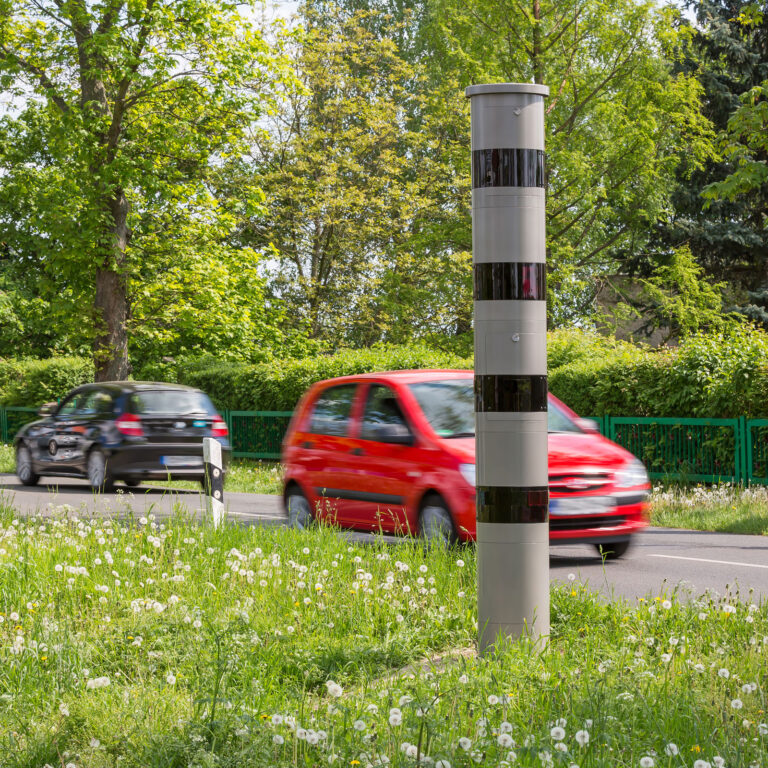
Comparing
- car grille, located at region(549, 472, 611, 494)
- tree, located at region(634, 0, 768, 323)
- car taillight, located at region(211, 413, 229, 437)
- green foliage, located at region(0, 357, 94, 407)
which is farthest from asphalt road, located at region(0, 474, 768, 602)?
tree, located at region(634, 0, 768, 323)

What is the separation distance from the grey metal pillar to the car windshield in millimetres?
4613

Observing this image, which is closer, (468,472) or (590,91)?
(468,472)

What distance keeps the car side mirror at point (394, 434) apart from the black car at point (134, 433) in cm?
751

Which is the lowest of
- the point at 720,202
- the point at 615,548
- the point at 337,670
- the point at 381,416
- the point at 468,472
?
the point at 615,548

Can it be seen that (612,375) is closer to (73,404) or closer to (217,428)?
(217,428)

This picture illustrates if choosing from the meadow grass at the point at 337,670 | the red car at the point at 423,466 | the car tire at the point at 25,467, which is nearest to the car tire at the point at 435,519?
the red car at the point at 423,466

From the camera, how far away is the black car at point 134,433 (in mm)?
17109

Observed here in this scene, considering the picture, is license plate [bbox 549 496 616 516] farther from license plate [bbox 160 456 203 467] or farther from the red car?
license plate [bbox 160 456 203 467]

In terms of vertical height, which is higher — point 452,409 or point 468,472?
point 452,409

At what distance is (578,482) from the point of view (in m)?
9.30

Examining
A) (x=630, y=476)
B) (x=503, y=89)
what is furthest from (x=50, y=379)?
(x=503, y=89)

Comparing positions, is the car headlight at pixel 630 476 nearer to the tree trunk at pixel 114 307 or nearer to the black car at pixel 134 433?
the black car at pixel 134 433

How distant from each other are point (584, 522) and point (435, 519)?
127 cm

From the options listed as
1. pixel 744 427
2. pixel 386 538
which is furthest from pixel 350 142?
pixel 386 538
